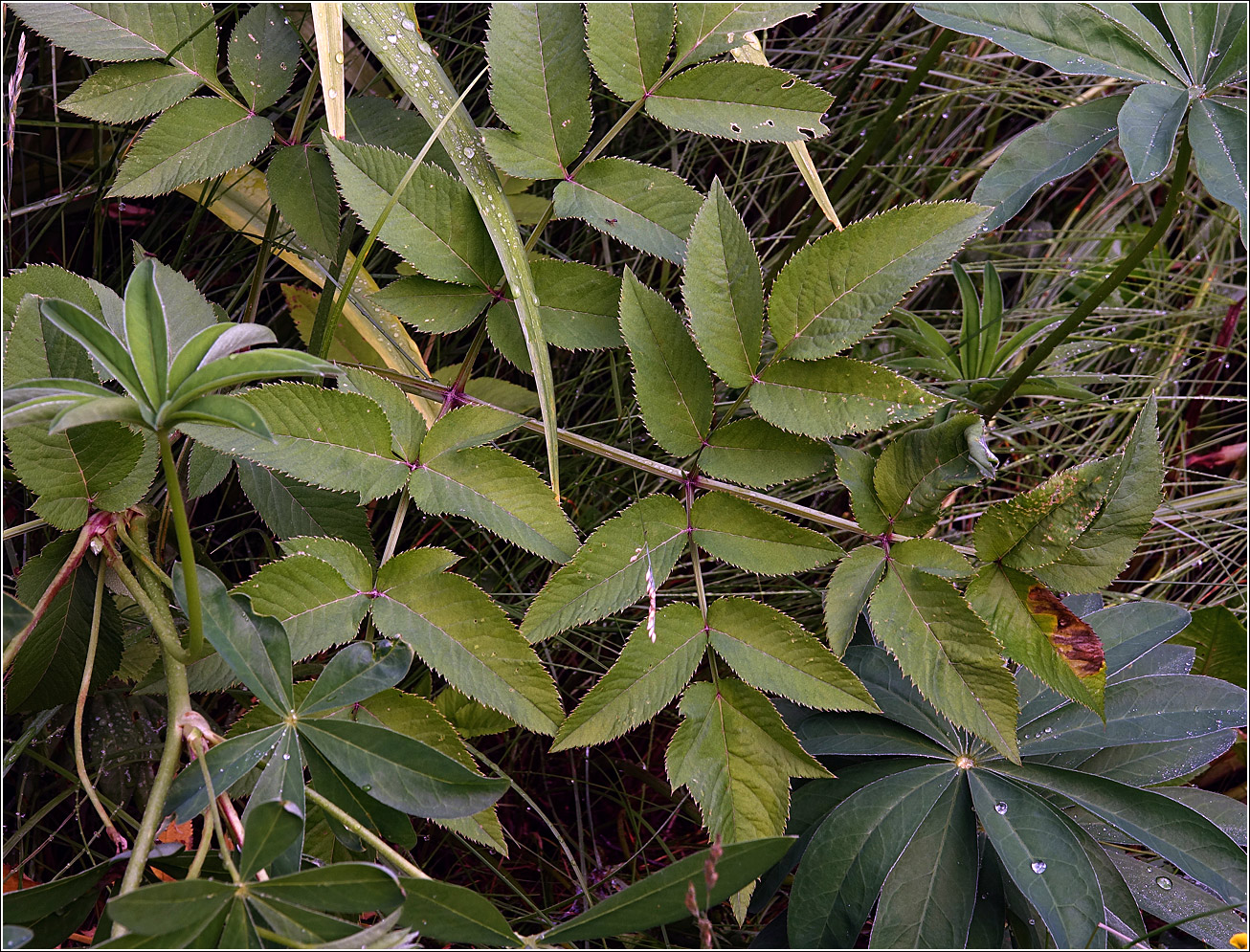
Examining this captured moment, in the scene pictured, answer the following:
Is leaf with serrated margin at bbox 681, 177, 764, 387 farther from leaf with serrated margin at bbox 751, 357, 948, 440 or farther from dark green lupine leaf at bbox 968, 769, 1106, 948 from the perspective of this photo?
dark green lupine leaf at bbox 968, 769, 1106, 948

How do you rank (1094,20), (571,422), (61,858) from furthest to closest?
(571,422) < (61,858) < (1094,20)

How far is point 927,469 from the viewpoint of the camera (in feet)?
3.29

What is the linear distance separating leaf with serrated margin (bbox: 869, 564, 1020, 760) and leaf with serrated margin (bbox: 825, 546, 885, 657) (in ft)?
0.07

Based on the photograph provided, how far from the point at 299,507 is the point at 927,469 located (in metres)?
0.78

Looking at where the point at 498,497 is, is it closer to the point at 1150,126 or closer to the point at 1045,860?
the point at 1045,860

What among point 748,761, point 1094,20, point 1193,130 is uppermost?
point 1094,20

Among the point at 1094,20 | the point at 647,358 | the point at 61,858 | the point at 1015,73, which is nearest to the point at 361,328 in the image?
the point at 647,358

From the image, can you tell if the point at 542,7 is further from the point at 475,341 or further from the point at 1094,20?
the point at 1094,20

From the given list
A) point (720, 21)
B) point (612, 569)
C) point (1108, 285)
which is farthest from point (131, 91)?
point (1108, 285)

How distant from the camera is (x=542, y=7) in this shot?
1.03 metres

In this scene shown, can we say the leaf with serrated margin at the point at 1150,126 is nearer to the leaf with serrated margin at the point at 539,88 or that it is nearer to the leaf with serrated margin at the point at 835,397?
the leaf with serrated margin at the point at 835,397

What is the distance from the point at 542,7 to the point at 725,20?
220mm

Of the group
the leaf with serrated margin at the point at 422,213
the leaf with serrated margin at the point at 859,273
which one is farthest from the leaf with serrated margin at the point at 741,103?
the leaf with serrated margin at the point at 422,213

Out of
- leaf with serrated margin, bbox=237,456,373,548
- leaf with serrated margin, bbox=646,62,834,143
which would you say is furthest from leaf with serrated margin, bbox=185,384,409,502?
leaf with serrated margin, bbox=646,62,834,143
